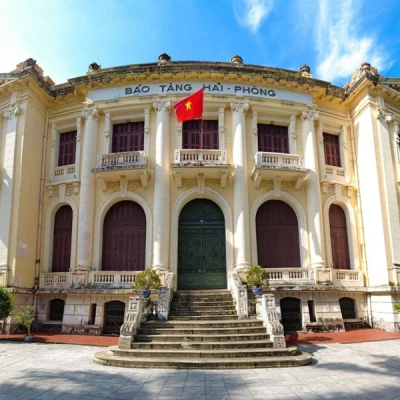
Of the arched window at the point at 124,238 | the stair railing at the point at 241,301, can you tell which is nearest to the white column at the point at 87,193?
the arched window at the point at 124,238

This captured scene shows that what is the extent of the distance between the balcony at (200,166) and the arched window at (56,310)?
700 centimetres

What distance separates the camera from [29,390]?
6.68m

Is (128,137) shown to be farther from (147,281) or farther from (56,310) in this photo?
(56,310)

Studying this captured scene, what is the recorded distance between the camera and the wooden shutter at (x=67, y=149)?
684 inches

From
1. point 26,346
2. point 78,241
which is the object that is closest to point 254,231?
point 78,241

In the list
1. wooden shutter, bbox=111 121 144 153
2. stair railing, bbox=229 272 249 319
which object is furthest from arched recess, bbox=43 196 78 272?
stair railing, bbox=229 272 249 319

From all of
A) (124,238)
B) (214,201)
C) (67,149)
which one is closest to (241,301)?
(214,201)

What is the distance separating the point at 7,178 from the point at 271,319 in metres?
12.3

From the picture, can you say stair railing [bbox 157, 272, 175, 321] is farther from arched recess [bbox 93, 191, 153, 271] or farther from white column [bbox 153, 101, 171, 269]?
arched recess [bbox 93, 191, 153, 271]

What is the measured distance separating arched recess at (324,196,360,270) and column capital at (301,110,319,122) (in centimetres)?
380

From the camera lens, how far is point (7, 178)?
15.5 m

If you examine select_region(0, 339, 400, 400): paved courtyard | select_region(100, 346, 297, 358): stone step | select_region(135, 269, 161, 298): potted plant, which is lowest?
select_region(0, 339, 400, 400): paved courtyard

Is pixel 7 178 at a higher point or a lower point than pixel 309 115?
lower

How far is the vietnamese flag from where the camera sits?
14867 mm
